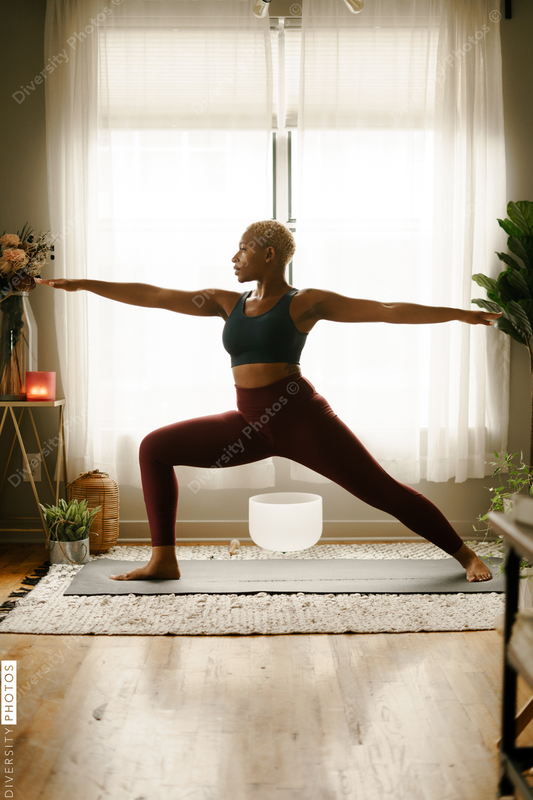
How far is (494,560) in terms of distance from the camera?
2.85 m

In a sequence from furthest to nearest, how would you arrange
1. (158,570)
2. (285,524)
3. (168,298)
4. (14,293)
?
(14,293) → (285,524) → (168,298) → (158,570)

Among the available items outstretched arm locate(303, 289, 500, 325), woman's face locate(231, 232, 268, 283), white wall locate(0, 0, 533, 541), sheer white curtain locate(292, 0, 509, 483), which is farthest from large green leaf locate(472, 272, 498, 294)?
woman's face locate(231, 232, 268, 283)

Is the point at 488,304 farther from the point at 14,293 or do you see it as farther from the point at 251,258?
the point at 14,293

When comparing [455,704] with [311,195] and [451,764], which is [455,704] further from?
[311,195]

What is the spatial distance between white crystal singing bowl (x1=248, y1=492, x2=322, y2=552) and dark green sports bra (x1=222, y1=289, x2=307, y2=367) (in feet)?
2.18

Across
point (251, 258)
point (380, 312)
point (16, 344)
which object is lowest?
point (16, 344)

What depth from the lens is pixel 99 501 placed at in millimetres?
3023

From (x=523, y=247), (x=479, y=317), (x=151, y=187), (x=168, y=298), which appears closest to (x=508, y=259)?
(x=523, y=247)

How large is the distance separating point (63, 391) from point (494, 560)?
2.17 metres

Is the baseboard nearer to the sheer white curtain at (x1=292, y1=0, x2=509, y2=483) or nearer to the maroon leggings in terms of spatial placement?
the sheer white curtain at (x1=292, y1=0, x2=509, y2=483)

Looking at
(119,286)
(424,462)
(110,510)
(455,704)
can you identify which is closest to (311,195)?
(119,286)

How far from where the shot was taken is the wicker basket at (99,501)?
3.00 meters

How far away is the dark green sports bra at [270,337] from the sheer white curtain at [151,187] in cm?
63

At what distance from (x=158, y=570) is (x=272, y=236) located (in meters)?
1.37
